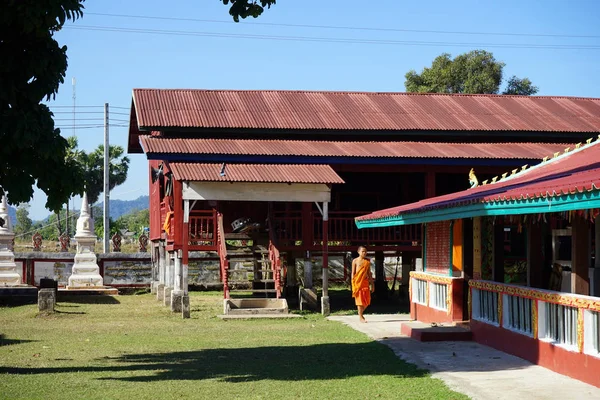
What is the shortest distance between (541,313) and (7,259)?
20.3 meters

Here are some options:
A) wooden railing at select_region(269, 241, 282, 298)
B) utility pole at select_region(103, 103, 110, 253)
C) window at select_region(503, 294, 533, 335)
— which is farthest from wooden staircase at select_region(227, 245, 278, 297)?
utility pole at select_region(103, 103, 110, 253)

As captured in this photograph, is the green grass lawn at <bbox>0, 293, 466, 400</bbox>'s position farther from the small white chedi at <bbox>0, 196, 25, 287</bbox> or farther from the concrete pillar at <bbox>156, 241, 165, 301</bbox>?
the small white chedi at <bbox>0, 196, 25, 287</bbox>

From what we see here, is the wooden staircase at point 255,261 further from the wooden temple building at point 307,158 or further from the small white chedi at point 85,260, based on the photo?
the small white chedi at point 85,260

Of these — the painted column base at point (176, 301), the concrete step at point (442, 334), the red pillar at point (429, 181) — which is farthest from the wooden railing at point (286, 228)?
the concrete step at point (442, 334)

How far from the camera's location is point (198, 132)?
2400 centimetres

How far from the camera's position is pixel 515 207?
11.3m

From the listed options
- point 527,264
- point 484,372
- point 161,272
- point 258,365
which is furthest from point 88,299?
point 484,372

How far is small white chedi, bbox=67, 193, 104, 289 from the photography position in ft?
95.0

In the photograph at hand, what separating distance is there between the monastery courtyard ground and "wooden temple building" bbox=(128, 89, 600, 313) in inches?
133

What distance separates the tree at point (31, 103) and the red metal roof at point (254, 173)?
28.3 feet

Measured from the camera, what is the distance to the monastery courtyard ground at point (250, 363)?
1022 centimetres

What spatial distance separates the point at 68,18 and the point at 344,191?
16.5 metres

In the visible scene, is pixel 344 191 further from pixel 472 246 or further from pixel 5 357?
pixel 5 357

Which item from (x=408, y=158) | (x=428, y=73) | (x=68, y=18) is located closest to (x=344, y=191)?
(x=408, y=158)
